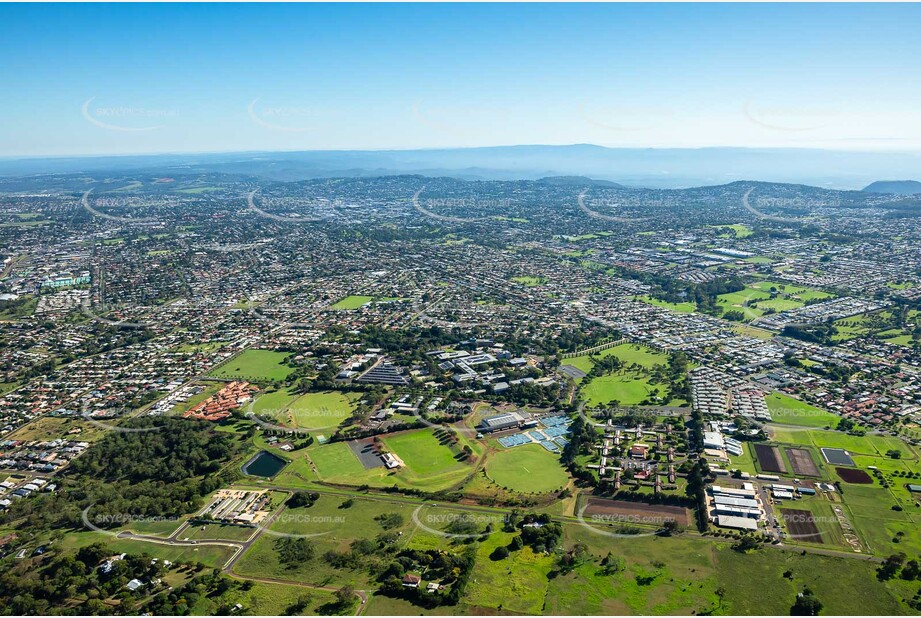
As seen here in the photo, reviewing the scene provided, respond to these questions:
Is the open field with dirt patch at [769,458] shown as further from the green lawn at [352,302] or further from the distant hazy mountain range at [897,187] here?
the distant hazy mountain range at [897,187]

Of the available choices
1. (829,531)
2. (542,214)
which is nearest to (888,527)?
(829,531)

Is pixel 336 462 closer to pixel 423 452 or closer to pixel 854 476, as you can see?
pixel 423 452

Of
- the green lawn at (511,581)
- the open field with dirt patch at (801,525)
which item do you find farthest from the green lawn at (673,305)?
the green lawn at (511,581)

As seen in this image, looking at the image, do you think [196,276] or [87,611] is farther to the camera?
[196,276]

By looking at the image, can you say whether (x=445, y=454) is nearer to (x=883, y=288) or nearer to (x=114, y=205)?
(x=883, y=288)

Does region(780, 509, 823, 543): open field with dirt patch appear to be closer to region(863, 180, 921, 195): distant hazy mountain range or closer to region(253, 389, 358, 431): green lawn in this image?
region(253, 389, 358, 431): green lawn

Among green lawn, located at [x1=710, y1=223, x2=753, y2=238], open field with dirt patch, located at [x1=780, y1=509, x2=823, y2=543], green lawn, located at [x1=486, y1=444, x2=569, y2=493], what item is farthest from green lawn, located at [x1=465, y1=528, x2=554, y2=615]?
green lawn, located at [x1=710, y1=223, x2=753, y2=238]
